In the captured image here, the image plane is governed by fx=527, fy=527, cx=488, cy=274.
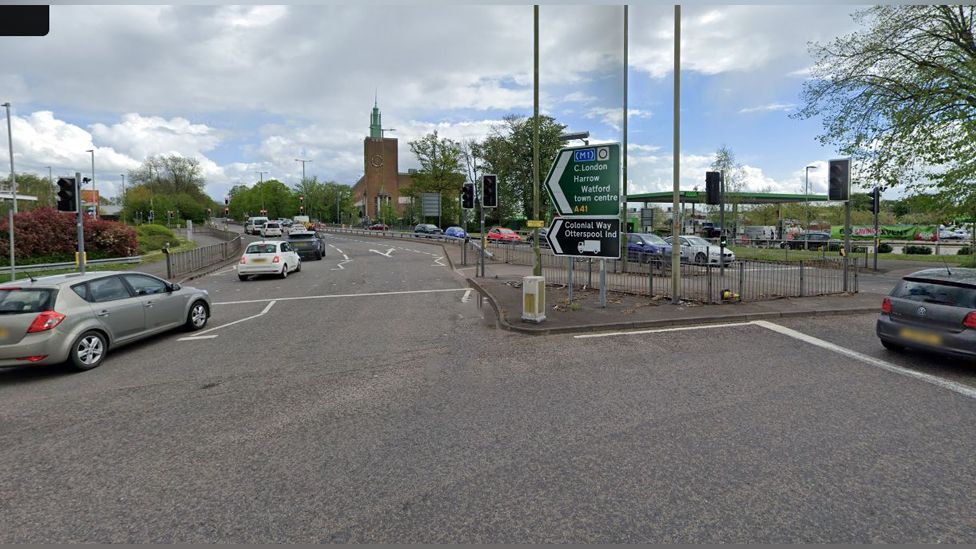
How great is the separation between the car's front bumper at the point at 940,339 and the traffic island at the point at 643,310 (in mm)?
Result: 2965

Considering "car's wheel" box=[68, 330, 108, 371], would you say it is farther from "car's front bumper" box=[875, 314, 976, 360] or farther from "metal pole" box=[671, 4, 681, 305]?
"car's front bumper" box=[875, 314, 976, 360]

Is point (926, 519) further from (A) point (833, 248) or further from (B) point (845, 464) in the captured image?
(A) point (833, 248)

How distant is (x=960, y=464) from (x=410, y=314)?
914 cm

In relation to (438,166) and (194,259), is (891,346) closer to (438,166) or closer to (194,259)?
(194,259)

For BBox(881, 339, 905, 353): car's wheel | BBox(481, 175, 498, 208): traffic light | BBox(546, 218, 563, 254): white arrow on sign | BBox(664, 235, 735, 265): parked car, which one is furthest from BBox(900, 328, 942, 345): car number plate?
BBox(664, 235, 735, 265): parked car

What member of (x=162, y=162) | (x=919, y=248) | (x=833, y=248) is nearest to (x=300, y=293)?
(x=833, y=248)

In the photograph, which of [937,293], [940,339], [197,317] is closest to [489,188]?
[197,317]

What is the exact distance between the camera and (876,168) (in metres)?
20.9

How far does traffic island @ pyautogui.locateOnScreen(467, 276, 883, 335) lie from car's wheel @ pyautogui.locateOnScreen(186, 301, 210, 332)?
5693 millimetres

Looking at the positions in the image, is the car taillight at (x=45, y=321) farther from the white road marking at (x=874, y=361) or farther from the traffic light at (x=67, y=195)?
the white road marking at (x=874, y=361)

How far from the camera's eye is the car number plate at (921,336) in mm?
6552

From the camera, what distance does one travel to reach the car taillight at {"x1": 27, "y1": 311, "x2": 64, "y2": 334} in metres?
6.70

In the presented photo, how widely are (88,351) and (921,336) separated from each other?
36.3ft

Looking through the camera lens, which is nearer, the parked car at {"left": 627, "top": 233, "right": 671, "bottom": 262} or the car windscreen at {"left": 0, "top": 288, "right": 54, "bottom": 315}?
the car windscreen at {"left": 0, "top": 288, "right": 54, "bottom": 315}
